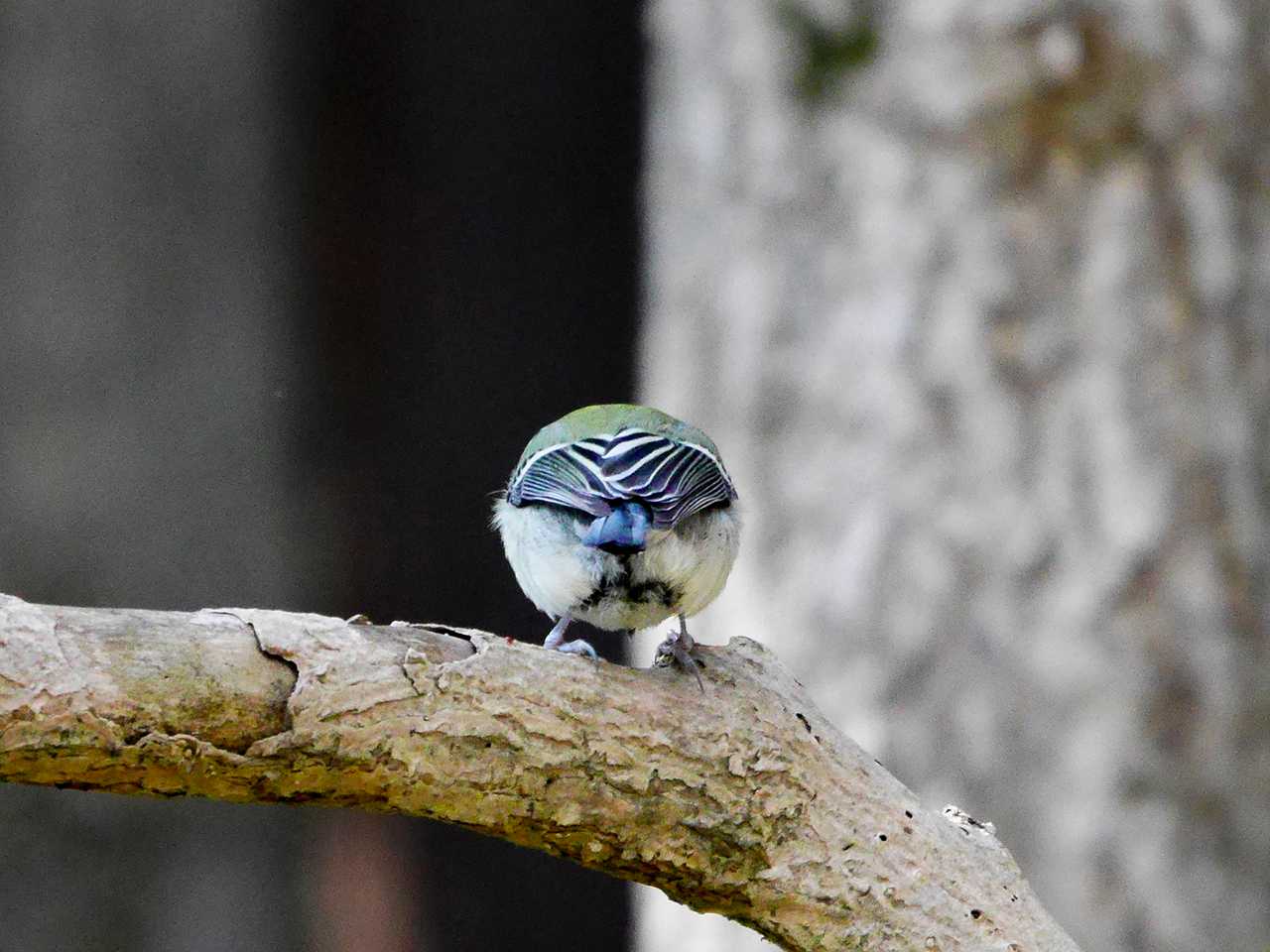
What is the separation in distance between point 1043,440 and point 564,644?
2116mm

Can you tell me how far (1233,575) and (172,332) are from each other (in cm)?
431

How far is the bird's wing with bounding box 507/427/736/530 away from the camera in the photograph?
9.97 feet

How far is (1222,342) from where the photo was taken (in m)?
4.84

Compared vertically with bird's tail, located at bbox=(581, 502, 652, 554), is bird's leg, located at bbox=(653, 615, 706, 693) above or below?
below

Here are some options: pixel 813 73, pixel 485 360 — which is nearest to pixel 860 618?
pixel 813 73

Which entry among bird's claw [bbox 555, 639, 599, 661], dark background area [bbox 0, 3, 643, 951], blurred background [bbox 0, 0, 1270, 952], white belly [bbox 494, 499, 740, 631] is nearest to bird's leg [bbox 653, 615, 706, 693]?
bird's claw [bbox 555, 639, 599, 661]

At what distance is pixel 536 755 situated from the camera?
2.45 m

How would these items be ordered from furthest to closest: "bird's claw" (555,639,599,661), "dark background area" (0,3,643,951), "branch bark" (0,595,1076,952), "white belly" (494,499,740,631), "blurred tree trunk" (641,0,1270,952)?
1. "dark background area" (0,3,643,951)
2. "blurred tree trunk" (641,0,1270,952)
3. "white belly" (494,499,740,631)
4. "bird's claw" (555,639,599,661)
5. "branch bark" (0,595,1076,952)

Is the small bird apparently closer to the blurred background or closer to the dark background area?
the blurred background

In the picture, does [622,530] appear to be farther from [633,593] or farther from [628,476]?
[633,593]

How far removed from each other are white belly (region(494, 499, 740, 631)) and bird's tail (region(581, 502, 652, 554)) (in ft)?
0.30

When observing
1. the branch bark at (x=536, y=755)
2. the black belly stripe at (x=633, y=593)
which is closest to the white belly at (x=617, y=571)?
the black belly stripe at (x=633, y=593)

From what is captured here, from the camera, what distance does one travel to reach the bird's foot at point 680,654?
108 inches

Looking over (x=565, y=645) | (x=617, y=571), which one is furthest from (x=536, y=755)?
(x=617, y=571)
